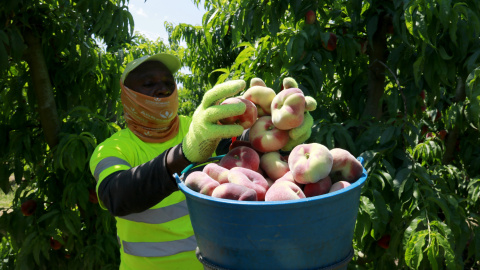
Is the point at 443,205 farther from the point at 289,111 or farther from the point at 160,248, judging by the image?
the point at 160,248

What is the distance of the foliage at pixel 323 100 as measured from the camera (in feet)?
5.67

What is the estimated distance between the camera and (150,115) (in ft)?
5.66

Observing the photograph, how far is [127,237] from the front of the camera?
1.69 metres

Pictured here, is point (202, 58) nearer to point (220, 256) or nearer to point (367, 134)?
point (367, 134)

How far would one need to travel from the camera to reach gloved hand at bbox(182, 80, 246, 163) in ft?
3.35

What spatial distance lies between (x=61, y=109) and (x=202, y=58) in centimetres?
199

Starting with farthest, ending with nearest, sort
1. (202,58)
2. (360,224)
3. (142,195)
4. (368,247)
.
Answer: (202,58) → (368,247) → (360,224) → (142,195)

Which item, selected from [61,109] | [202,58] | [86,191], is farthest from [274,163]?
[202,58]

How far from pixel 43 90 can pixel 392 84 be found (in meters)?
2.04

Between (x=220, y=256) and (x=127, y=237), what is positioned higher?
(x=220, y=256)

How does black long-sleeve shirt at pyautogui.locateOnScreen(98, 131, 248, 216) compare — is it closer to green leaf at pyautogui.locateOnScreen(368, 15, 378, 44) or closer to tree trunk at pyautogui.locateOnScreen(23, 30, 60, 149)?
green leaf at pyautogui.locateOnScreen(368, 15, 378, 44)

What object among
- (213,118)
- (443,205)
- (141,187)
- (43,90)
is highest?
(213,118)

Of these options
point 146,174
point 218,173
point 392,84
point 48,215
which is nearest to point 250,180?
point 218,173

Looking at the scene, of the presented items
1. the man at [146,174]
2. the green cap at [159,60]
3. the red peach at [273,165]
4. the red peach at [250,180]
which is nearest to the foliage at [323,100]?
the green cap at [159,60]
